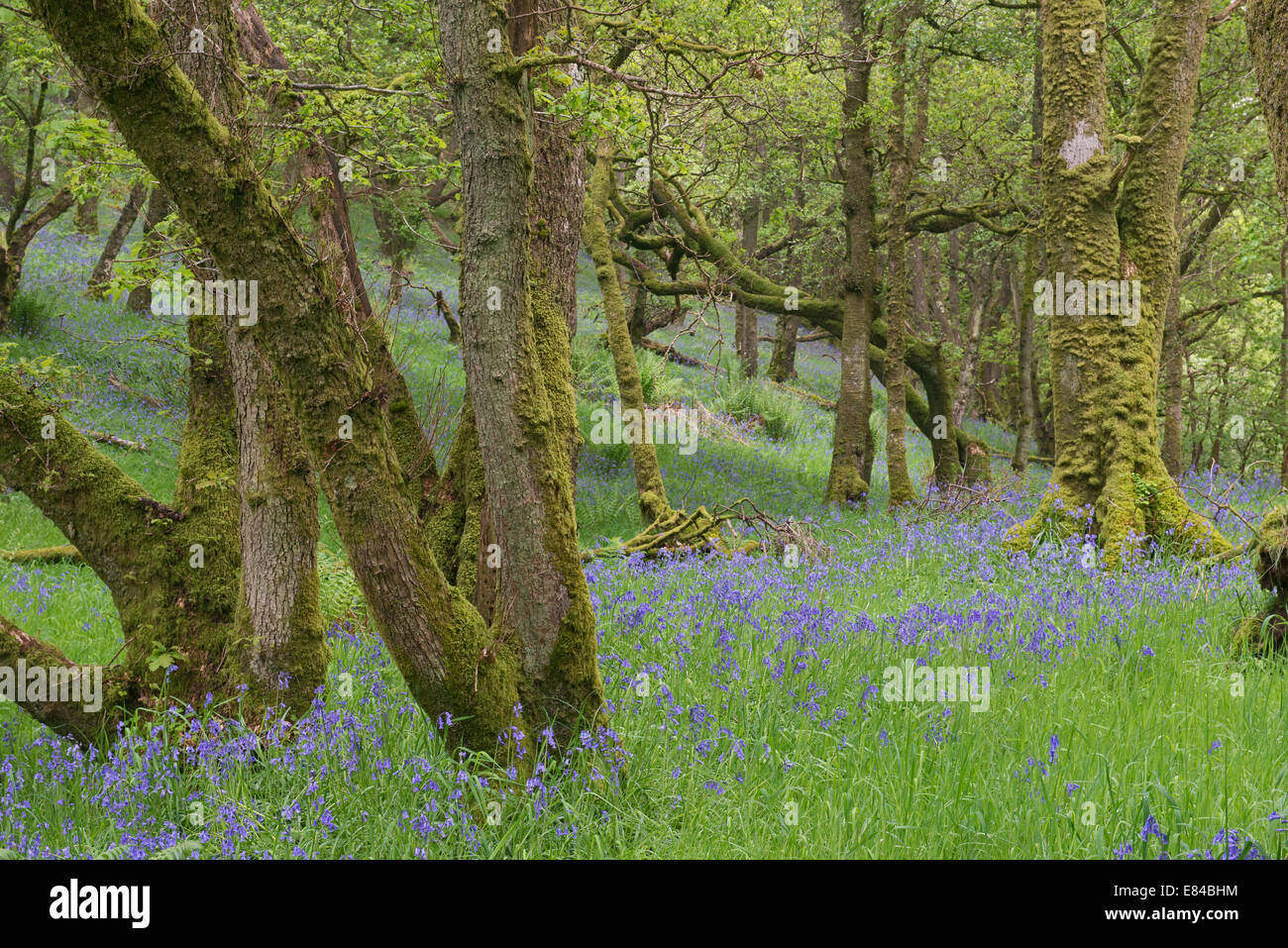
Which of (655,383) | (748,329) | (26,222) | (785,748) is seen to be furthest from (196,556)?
(748,329)

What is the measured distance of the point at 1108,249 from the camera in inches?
344

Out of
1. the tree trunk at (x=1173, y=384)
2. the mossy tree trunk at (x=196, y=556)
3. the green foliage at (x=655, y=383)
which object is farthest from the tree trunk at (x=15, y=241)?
the tree trunk at (x=1173, y=384)

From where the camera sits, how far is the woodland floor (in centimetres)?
347

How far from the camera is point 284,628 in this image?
4.52m

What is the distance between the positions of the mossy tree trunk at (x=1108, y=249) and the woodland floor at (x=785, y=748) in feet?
4.17

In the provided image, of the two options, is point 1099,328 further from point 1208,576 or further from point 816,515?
point 816,515

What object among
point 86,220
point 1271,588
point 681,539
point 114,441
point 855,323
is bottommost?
point 681,539

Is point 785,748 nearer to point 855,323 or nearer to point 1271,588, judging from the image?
point 1271,588

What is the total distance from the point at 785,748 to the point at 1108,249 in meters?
6.71

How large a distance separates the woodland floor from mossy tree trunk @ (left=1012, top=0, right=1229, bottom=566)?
4.17 ft

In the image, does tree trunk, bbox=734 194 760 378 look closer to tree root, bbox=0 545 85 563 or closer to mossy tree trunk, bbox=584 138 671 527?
mossy tree trunk, bbox=584 138 671 527

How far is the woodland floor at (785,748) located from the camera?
347 centimetres

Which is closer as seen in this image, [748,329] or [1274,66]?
[1274,66]

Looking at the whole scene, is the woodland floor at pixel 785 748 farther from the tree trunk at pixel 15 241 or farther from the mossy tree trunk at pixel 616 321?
the tree trunk at pixel 15 241
